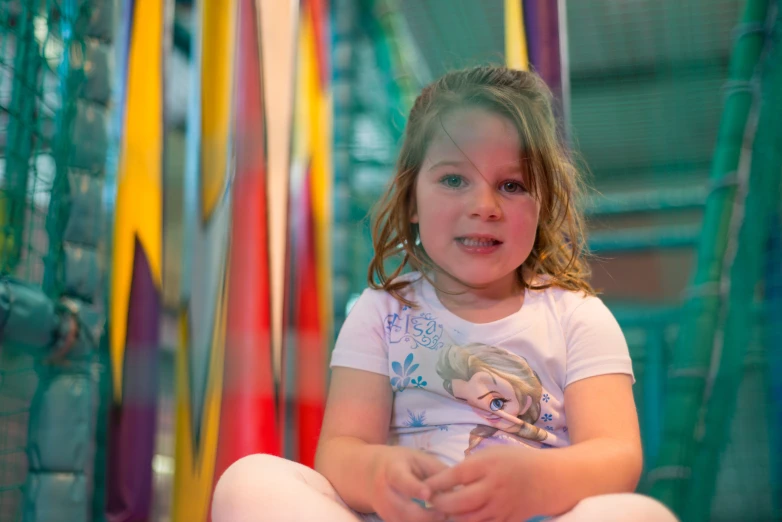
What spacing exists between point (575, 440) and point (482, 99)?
0.85 ft

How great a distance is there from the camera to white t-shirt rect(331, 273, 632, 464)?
1.87 feet

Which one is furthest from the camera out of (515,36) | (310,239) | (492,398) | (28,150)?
(310,239)

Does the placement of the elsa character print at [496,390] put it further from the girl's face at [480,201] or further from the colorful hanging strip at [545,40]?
the colorful hanging strip at [545,40]

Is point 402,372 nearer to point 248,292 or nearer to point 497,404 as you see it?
point 497,404

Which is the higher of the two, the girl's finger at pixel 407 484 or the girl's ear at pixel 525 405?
the girl's ear at pixel 525 405

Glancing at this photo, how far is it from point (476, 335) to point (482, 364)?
0.09 ft

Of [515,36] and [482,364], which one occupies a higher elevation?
[515,36]

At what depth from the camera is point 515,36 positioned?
860 millimetres

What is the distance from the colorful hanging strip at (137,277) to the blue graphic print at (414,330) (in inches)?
12.8

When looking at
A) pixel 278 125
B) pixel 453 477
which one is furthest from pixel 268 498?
pixel 278 125

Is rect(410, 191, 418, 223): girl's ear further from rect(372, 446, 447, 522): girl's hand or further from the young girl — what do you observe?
rect(372, 446, 447, 522): girl's hand

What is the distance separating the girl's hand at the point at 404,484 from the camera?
1.46ft

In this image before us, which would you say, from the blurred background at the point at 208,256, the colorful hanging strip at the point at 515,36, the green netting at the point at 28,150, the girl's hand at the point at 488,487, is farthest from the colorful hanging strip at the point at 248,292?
the girl's hand at the point at 488,487

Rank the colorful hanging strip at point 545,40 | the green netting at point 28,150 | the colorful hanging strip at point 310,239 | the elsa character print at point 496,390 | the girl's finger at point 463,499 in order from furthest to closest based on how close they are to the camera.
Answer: the colorful hanging strip at point 310,239 < the colorful hanging strip at point 545,40 < the green netting at point 28,150 < the elsa character print at point 496,390 < the girl's finger at point 463,499
